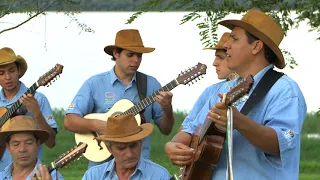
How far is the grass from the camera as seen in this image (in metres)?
12.9

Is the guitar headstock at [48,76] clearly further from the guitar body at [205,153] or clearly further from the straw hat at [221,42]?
the guitar body at [205,153]

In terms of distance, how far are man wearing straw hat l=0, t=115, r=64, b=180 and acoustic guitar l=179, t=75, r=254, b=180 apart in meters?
1.58

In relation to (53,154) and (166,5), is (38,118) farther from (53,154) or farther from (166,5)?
(53,154)

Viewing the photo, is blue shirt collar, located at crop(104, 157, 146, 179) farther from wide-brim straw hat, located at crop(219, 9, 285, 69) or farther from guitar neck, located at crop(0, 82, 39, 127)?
guitar neck, located at crop(0, 82, 39, 127)

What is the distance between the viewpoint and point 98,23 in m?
21.4

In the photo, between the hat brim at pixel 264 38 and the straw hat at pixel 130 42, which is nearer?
the hat brim at pixel 264 38

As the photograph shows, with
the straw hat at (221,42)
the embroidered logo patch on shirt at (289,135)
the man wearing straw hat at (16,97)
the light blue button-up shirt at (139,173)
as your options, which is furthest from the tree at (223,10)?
the embroidered logo patch on shirt at (289,135)

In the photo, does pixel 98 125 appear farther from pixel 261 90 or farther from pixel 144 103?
pixel 261 90

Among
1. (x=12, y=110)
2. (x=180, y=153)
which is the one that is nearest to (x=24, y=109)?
(x=12, y=110)

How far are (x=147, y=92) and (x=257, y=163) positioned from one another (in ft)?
10.5

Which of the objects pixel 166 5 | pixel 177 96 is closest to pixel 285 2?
pixel 166 5

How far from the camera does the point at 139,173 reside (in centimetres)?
645

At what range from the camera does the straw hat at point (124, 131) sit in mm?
6445

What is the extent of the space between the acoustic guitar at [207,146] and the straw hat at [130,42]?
295 cm
